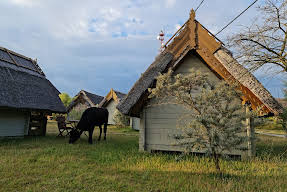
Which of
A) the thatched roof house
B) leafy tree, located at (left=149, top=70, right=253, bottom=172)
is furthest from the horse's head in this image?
the thatched roof house

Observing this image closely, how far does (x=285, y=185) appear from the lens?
3.81 m

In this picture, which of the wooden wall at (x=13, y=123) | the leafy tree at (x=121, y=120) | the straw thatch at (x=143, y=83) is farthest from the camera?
the leafy tree at (x=121, y=120)

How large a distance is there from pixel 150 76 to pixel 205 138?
3.80 meters

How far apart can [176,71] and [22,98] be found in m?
9.01

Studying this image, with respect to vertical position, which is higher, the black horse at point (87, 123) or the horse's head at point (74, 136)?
the black horse at point (87, 123)

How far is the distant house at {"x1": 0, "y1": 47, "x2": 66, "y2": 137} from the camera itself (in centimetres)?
943

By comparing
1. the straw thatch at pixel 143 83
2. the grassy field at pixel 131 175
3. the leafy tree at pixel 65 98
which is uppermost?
the leafy tree at pixel 65 98

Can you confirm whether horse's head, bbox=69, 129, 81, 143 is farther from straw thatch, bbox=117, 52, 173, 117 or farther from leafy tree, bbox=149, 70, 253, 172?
leafy tree, bbox=149, 70, 253, 172

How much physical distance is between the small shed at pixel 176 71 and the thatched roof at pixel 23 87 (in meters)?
6.46

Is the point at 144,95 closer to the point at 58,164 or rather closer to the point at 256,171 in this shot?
the point at 58,164

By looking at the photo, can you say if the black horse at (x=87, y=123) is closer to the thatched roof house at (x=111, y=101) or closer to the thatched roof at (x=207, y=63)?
the thatched roof at (x=207, y=63)

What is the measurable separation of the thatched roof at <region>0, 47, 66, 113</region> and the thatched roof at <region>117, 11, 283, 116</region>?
646 centimetres

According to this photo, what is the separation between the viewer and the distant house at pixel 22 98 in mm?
9430

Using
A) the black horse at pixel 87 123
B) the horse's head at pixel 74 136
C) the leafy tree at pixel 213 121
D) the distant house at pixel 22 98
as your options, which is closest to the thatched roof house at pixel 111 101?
the distant house at pixel 22 98
